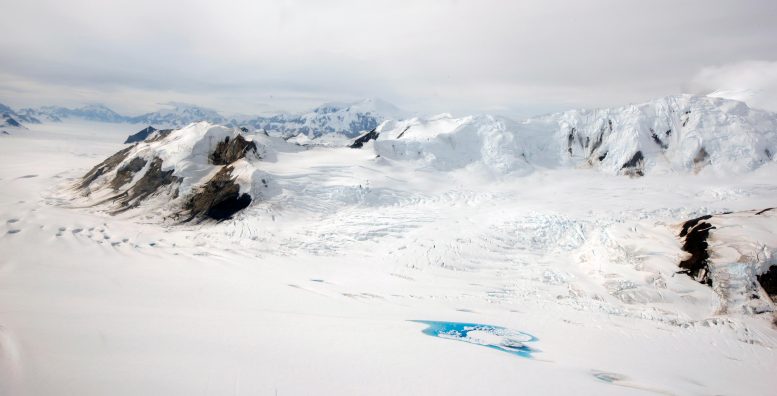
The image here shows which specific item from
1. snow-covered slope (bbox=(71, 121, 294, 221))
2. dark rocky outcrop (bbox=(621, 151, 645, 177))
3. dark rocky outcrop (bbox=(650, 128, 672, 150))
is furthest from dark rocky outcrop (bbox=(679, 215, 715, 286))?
snow-covered slope (bbox=(71, 121, 294, 221))

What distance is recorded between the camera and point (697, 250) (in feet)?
73.1

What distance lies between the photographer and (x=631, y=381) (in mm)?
10531

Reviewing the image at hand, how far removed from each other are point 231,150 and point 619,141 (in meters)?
55.5

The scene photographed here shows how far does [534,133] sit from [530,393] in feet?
185

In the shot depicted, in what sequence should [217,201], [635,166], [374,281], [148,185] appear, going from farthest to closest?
[635,166]
[148,185]
[217,201]
[374,281]

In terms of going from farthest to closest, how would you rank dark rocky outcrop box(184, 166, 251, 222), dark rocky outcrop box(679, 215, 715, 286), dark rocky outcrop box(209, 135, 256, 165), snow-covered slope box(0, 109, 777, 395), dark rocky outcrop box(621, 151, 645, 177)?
dark rocky outcrop box(621, 151, 645, 177), dark rocky outcrop box(209, 135, 256, 165), dark rocky outcrop box(184, 166, 251, 222), dark rocky outcrop box(679, 215, 715, 286), snow-covered slope box(0, 109, 777, 395)

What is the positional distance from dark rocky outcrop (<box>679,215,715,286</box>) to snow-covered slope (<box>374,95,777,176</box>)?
27165 millimetres

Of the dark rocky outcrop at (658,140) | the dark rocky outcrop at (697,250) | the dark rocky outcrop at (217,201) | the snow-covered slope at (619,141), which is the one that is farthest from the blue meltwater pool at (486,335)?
the dark rocky outcrop at (658,140)

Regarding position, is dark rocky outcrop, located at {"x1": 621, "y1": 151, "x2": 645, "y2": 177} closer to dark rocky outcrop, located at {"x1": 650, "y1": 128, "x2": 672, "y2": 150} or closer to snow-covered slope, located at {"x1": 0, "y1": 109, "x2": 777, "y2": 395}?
snow-covered slope, located at {"x1": 0, "y1": 109, "x2": 777, "y2": 395}

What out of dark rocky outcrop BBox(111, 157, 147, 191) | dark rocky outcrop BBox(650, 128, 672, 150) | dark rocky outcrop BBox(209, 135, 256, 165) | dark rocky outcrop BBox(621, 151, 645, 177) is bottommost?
dark rocky outcrop BBox(111, 157, 147, 191)

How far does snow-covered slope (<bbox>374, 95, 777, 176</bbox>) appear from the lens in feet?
160

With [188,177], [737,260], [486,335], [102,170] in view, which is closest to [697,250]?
[737,260]

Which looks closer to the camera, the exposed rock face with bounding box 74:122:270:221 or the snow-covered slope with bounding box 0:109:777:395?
the snow-covered slope with bounding box 0:109:777:395

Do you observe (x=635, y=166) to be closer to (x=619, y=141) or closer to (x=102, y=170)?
(x=619, y=141)
